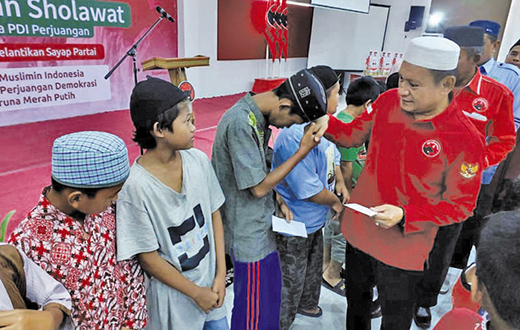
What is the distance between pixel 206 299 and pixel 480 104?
1797 millimetres

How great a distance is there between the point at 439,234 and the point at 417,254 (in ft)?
2.49

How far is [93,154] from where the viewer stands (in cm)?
82

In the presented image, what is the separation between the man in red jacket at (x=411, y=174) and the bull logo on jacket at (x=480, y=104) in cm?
82

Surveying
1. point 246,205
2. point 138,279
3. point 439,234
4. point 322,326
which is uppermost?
point 246,205

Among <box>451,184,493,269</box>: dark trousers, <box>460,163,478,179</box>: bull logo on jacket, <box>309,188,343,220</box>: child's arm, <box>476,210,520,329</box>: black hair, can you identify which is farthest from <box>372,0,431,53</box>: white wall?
<box>476,210,520,329</box>: black hair

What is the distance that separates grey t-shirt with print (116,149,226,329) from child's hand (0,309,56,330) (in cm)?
29

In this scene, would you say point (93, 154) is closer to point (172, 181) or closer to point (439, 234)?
point (172, 181)

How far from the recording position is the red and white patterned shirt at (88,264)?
0.81 metres

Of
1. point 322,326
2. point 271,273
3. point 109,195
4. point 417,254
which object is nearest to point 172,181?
point 109,195

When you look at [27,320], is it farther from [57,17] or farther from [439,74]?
[57,17]

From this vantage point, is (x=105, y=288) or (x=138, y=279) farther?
(x=138, y=279)

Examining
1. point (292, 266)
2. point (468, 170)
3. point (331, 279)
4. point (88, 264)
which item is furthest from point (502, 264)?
point (331, 279)

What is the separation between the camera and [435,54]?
1115 mm

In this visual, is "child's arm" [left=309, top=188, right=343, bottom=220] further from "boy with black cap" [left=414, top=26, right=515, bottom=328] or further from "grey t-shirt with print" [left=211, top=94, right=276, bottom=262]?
"boy with black cap" [left=414, top=26, right=515, bottom=328]
